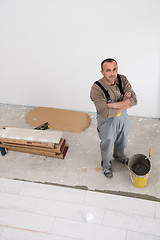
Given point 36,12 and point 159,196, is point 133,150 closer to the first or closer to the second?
point 159,196

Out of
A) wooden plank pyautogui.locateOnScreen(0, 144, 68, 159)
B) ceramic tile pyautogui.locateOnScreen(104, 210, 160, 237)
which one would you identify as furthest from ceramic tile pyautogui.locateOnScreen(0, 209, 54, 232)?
wooden plank pyautogui.locateOnScreen(0, 144, 68, 159)

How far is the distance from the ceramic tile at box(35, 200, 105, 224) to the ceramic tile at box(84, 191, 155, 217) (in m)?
0.08

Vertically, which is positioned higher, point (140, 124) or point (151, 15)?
point (151, 15)

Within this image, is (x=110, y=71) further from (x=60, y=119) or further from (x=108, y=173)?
(x=60, y=119)

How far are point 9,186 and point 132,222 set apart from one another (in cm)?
154

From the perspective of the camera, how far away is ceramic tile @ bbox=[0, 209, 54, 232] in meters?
2.76

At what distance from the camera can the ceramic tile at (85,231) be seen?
2.62 m

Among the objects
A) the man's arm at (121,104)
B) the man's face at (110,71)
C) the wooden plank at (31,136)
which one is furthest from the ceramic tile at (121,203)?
the man's face at (110,71)

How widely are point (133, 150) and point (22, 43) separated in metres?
2.08

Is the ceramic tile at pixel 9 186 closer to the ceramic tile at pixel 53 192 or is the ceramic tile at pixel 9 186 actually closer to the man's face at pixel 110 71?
the ceramic tile at pixel 53 192

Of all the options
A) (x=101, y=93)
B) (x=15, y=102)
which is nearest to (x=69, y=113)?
(x=15, y=102)

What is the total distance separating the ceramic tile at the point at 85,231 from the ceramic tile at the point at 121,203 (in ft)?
0.80

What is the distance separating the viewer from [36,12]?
3.02m

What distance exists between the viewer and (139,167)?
119 inches
